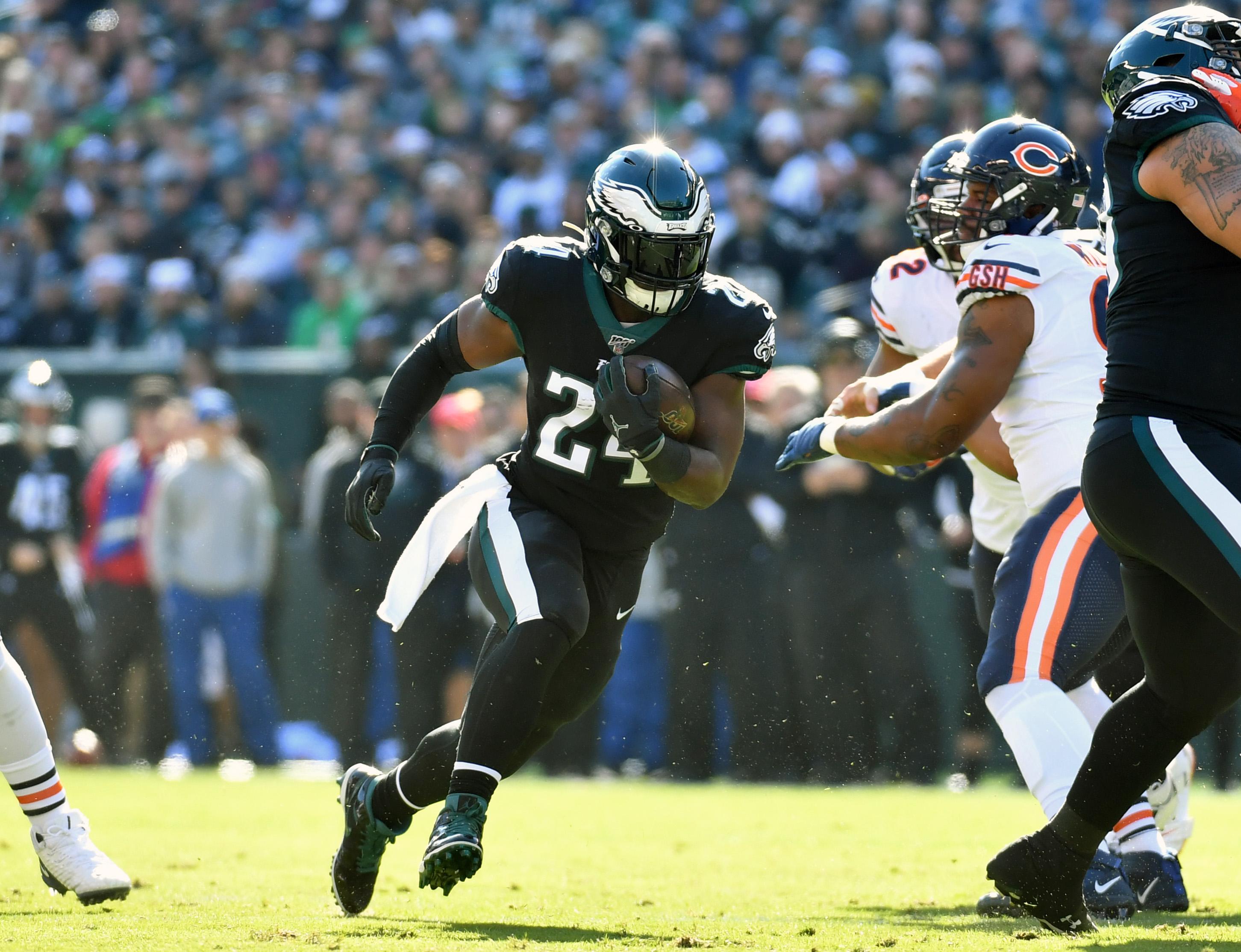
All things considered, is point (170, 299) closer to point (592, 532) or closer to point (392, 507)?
point (392, 507)

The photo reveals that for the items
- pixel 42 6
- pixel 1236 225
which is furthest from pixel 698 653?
pixel 42 6

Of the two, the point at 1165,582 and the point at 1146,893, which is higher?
the point at 1165,582

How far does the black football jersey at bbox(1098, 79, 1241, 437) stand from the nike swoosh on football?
4.97ft

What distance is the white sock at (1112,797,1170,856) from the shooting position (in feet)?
14.4

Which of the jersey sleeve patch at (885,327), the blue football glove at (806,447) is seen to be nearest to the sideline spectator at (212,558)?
the jersey sleeve patch at (885,327)

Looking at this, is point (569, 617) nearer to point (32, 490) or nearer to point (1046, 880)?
point (1046, 880)

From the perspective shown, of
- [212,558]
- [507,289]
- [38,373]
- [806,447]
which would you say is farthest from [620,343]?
[212,558]

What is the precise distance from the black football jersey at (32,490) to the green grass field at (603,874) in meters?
1.47

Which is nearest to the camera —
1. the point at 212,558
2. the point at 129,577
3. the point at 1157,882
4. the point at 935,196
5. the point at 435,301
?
the point at 1157,882

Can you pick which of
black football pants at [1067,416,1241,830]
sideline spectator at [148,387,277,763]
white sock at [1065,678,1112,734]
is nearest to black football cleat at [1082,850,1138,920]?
white sock at [1065,678,1112,734]

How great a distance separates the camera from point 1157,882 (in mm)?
4293

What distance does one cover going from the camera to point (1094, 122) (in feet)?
32.8

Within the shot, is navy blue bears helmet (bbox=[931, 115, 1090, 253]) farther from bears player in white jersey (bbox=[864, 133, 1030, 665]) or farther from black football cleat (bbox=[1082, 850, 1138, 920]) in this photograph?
black football cleat (bbox=[1082, 850, 1138, 920])

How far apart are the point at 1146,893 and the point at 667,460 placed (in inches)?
69.1
